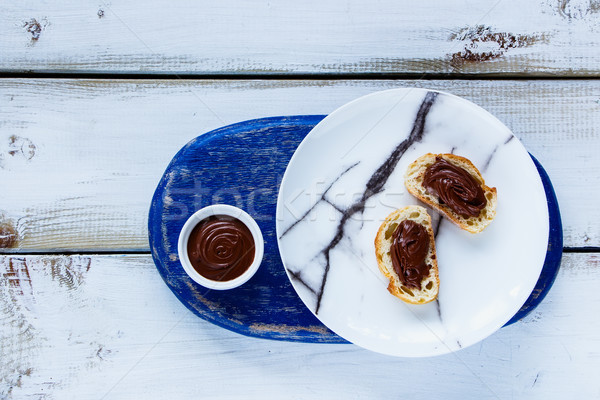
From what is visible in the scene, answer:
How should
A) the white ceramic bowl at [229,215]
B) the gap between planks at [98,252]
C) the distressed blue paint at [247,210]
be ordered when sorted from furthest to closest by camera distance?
the gap between planks at [98,252] < the distressed blue paint at [247,210] < the white ceramic bowl at [229,215]

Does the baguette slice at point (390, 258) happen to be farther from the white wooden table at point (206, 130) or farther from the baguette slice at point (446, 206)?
the white wooden table at point (206, 130)

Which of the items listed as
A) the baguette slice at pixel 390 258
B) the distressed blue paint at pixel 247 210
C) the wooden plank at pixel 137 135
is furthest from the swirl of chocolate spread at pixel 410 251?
the wooden plank at pixel 137 135

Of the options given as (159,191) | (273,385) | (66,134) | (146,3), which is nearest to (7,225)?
(66,134)

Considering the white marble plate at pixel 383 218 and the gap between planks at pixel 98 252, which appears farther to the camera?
the gap between planks at pixel 98 252

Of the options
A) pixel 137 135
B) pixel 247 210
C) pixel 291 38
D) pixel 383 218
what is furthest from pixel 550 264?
pixel 137 135

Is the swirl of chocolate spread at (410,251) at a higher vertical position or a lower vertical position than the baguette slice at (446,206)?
lower

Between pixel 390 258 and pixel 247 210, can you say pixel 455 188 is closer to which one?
pixel 390 258

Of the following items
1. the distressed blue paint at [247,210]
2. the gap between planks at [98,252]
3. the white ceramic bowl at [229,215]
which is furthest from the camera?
the gap between planks at [98,252]

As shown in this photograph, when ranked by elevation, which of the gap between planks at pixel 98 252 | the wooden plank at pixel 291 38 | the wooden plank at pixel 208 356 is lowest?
the wooden plank at pixel 208 356
